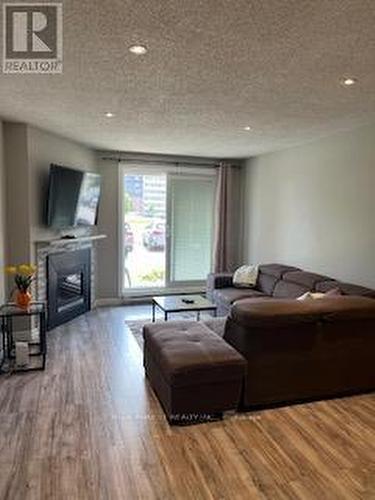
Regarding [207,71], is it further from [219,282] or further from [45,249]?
[219,282]

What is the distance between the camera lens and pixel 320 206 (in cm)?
480

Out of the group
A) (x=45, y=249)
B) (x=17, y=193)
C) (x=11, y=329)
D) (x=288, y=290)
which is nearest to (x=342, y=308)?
(x=288, y=290)

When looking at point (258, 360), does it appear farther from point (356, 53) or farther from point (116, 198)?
point (116, 198)

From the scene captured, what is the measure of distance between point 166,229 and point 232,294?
2026 mm

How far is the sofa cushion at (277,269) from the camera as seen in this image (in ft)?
16.9

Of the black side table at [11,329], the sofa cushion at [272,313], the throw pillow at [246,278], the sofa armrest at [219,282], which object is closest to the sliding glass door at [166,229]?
the sofa armrest at [219,282]

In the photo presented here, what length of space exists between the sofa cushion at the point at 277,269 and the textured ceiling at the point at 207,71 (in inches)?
69.2

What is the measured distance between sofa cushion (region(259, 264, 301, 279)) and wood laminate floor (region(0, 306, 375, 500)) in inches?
83.6

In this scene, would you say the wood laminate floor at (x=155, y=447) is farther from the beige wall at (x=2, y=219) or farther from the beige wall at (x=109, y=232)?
the beige wall at (x=109, y=232)

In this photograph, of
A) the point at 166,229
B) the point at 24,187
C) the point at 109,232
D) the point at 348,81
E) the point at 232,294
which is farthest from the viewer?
the point at 166,229

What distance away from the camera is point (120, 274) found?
637 centimetres

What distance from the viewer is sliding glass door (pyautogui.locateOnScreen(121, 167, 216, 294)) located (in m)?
6.45

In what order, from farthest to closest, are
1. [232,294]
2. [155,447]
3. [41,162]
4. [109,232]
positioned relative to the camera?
[109,232], [232,294], [41,162], [155,447]

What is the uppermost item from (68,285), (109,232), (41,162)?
(41,162)
